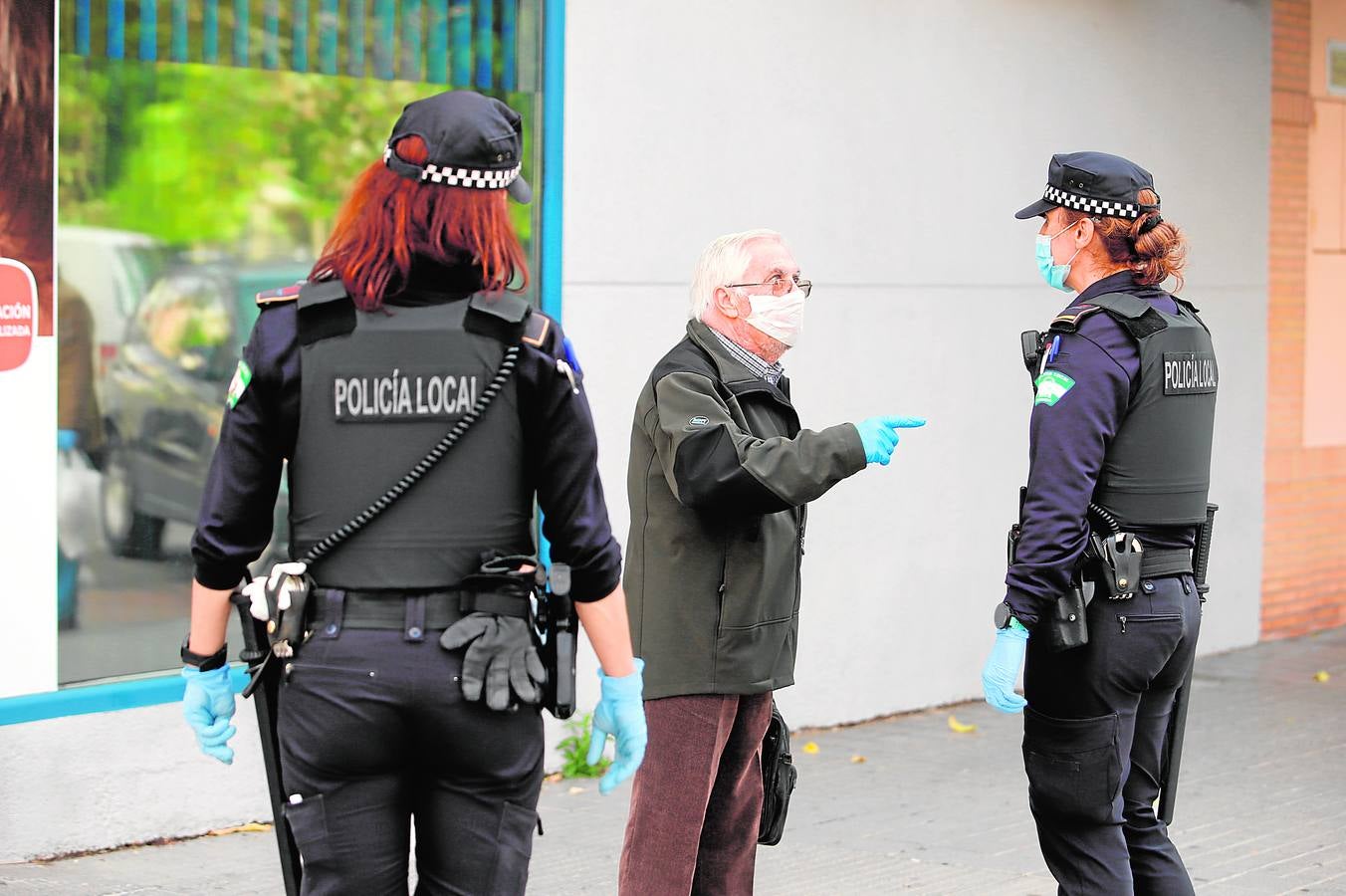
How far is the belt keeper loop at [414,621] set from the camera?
323cm

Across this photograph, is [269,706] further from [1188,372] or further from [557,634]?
[1188,372]

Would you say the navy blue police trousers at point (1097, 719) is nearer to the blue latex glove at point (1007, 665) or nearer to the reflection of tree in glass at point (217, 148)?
the blue latex glove at point (1007, 665)

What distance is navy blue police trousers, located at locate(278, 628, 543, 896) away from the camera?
3.22 metres

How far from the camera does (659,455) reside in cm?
437

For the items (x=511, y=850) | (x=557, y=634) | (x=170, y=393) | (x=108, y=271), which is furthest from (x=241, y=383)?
(x=170, y=393)

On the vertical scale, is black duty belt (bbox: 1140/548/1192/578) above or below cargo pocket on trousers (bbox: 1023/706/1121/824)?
above

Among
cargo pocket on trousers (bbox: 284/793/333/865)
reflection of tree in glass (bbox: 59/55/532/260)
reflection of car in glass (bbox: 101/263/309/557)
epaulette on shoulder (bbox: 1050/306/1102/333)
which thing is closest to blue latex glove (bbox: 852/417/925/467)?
epaulette on shoulder (bbox: 1050/306/1102/333)

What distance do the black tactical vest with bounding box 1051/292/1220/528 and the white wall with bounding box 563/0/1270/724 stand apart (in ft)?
10.2

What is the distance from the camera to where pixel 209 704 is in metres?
3.52

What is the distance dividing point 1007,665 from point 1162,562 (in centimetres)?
46

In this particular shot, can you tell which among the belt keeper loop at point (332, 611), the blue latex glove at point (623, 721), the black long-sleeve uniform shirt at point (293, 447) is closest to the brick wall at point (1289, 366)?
the blue latex glove at point (623, 721)

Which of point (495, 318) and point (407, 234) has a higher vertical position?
point (407, 234)

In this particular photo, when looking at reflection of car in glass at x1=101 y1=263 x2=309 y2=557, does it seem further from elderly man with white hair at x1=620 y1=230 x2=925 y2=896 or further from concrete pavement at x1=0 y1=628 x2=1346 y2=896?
elderly man with white hair at x1=620 y1=230 x2=925 y2=896

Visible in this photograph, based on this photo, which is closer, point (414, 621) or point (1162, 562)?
point (414, 621)
